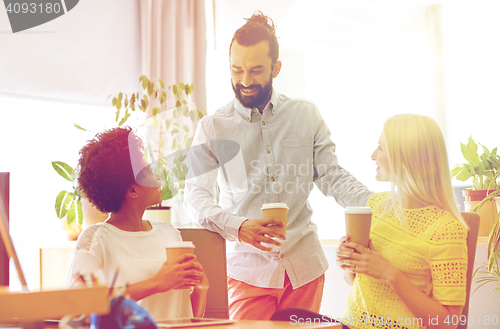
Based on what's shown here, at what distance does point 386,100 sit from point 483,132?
75cm

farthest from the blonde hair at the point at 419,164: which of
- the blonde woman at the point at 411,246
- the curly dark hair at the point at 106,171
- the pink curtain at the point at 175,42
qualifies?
the pink curtain at the point at 175,42

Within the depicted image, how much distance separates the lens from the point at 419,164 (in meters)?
1.31

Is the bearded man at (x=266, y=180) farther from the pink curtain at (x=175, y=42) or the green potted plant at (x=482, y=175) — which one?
the pink curtain at (x=175, y=42)

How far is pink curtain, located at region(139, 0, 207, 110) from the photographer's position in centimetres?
320

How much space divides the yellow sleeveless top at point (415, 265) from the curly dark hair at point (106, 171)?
0.78 m

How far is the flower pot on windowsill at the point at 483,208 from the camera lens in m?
2.61

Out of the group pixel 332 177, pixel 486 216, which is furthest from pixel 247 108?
pixel 486 216

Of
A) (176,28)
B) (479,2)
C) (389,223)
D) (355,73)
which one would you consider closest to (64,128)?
(176,28)

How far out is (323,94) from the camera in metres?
3.52

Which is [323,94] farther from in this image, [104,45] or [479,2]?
[104,45]

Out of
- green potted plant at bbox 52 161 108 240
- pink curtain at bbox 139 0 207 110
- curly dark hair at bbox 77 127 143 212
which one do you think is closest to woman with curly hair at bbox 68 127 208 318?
curly dark hair at bbox 77 127 143 212

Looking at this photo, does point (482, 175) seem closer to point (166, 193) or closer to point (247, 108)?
point (247, 108)

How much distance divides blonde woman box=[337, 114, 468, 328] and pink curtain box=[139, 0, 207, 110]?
2119 millimetres

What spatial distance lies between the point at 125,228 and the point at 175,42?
223cm
